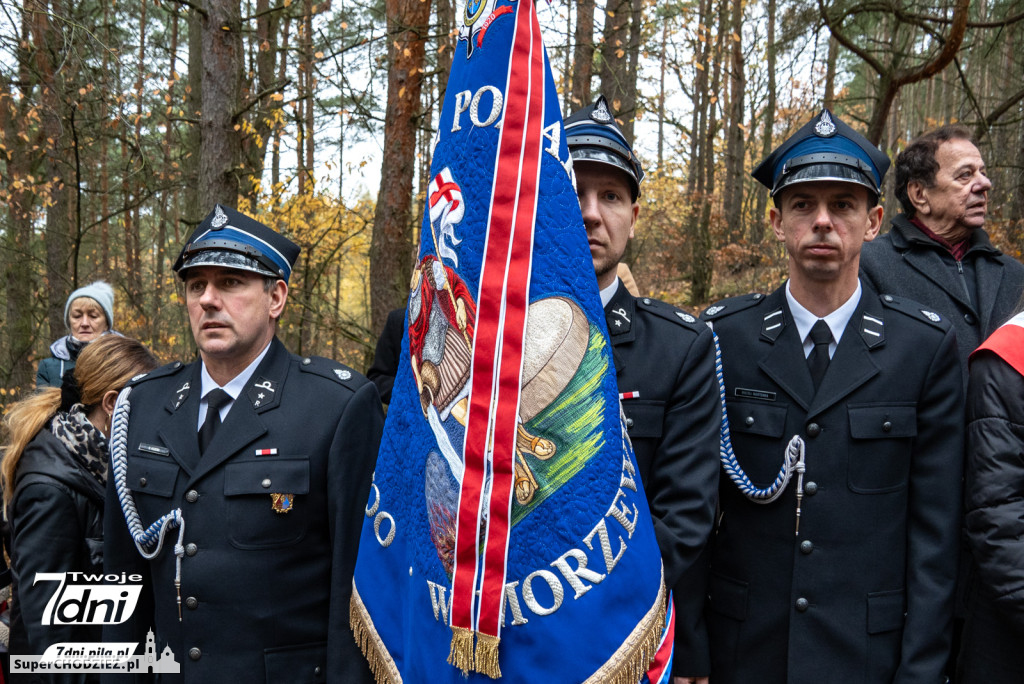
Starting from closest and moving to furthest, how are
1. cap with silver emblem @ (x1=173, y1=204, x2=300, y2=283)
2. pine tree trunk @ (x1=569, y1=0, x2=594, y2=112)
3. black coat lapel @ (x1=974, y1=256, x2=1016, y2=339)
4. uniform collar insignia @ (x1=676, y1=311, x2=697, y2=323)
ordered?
uniform collar insignia @ (x1=676, y1=311, x2=697, y2=323) < cap with silver emblem @ (x1=173, y1=204, x2=300, y2=283) < black coat lapel @ (x1=974, y1=256, x2=1016, y2=339) < pine tree trunk @ (x1=569, y1=0, x2=594, y2=112)

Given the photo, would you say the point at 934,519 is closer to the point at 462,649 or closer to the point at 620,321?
the point at 620,321

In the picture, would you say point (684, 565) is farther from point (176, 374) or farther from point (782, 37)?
point (782, 37)

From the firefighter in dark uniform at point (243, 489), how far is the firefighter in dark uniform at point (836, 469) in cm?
122

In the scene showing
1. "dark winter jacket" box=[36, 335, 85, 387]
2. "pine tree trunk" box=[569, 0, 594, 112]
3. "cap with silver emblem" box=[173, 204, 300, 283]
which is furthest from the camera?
"pine tree trunk" box=[569, 0, 594, 112]

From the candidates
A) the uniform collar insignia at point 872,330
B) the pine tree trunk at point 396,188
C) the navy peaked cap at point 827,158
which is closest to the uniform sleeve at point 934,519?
the uniform collar insignia at point 872,330

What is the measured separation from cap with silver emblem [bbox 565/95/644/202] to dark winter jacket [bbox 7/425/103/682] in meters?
→ 2.20

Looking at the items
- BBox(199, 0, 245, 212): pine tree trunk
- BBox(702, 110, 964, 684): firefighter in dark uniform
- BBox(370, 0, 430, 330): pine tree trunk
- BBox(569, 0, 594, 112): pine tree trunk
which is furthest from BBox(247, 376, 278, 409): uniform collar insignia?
BBox(569, 0, 594, 112): pine tree trunk

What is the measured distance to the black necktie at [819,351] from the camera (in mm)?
2641

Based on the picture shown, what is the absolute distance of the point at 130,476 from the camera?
274cm

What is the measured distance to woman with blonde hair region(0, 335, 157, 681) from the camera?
2.97 metres

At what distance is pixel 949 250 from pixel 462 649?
2.81m

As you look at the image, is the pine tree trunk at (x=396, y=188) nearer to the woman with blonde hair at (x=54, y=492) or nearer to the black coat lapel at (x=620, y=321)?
the woman with blonde hair at (x=54, y=492)

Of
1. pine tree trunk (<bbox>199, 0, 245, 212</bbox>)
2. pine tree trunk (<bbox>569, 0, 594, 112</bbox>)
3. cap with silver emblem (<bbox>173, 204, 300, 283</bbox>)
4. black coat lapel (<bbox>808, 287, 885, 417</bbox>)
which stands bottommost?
black coat lapel (<bbox>808, 287, 885, 417</bbox>)

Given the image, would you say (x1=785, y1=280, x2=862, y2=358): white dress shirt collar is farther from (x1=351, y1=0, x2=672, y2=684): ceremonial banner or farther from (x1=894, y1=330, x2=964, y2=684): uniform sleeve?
(x1=351, y1=0, x2=672, y2=684): ceremonial banner
